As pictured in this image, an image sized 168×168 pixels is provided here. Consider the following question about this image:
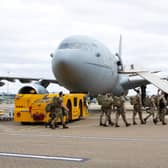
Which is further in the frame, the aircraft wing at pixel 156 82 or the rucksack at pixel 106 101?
the aircraft wing at pixel 156 82

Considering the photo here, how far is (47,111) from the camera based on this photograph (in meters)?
15.6

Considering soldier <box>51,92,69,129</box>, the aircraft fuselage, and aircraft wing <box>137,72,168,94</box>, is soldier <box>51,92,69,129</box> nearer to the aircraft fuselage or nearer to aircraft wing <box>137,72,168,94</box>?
the aircraft fuselage

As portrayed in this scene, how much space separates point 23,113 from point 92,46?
7.56 metres

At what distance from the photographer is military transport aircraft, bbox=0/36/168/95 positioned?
2116cm

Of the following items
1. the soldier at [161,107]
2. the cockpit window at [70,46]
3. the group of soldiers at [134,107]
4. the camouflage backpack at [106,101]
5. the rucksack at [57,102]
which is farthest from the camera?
the cockpit window at [70,46]

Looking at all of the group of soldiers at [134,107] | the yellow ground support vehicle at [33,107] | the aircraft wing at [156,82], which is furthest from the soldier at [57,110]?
the aircraft wing at [156,82]

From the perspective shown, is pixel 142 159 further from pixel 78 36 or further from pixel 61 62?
pixel 78 36

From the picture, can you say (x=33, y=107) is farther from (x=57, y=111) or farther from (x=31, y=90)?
(x=31, y=90)

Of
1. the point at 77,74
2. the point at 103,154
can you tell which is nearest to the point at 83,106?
the point at 77,74

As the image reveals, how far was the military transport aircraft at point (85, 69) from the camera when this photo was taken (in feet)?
69.4

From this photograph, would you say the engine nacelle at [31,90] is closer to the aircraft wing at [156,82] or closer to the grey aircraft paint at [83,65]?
the grey aircraft paint at [83,65]

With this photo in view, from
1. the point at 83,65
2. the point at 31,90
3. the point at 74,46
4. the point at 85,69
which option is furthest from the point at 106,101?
the point at 31,90

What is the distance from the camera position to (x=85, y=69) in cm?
2200

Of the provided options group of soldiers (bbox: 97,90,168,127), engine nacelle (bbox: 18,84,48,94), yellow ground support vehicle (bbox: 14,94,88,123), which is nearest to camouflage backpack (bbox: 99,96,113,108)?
group of soldiers (bbox: 97,90,168,127)
